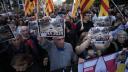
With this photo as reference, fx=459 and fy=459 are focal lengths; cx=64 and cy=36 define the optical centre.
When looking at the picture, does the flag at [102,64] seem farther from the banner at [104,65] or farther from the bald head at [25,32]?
the bald head at [25,32]

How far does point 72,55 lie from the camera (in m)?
7.77

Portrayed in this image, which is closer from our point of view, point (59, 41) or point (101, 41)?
point (101, 41)

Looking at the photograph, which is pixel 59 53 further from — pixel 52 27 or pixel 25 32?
pixel 25 32

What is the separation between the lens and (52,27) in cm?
769

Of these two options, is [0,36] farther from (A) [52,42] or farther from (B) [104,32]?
(B) [104,32]

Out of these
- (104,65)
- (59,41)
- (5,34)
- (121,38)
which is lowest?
(104,65)

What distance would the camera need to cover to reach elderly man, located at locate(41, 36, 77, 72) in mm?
7629

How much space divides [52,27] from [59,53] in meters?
0.45

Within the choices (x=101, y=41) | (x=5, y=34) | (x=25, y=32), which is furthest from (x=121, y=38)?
(x=5, y=34)

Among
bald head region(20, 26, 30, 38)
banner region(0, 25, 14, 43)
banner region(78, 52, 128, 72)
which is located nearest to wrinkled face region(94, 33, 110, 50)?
banner region(78, 52, 128, 72)

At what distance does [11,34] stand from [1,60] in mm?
452

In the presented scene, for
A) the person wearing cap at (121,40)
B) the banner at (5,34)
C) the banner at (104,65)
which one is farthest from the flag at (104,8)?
the banner at (5,34)

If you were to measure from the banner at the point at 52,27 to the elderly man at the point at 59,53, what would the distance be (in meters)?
0.10

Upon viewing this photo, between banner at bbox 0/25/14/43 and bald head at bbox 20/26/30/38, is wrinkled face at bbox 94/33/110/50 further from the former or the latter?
bald head at bbox 20/26/30/38
